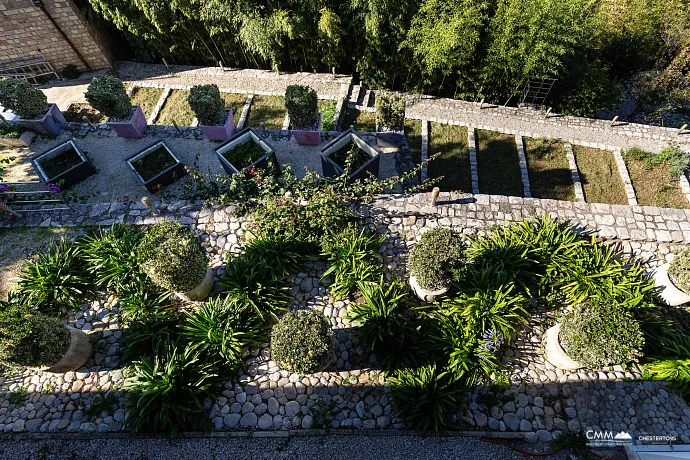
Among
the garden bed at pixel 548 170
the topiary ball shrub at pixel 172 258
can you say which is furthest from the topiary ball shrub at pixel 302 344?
the garden bed at pixel 548 170

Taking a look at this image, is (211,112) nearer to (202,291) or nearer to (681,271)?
(202,291)

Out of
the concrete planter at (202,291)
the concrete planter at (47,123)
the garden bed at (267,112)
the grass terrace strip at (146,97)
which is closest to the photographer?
the concrete planter at (202,291)

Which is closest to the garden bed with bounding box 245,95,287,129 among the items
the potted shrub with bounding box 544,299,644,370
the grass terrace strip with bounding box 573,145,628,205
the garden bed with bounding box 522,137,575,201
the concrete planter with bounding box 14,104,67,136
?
the concrete planter with bounding box 14,104,67,136

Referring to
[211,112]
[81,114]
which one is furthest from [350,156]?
[81,114]

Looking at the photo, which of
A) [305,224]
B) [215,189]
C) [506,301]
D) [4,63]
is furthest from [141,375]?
[4,63]

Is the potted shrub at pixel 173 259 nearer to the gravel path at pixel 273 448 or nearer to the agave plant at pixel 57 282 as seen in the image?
the agave plant at pixel 57 282
